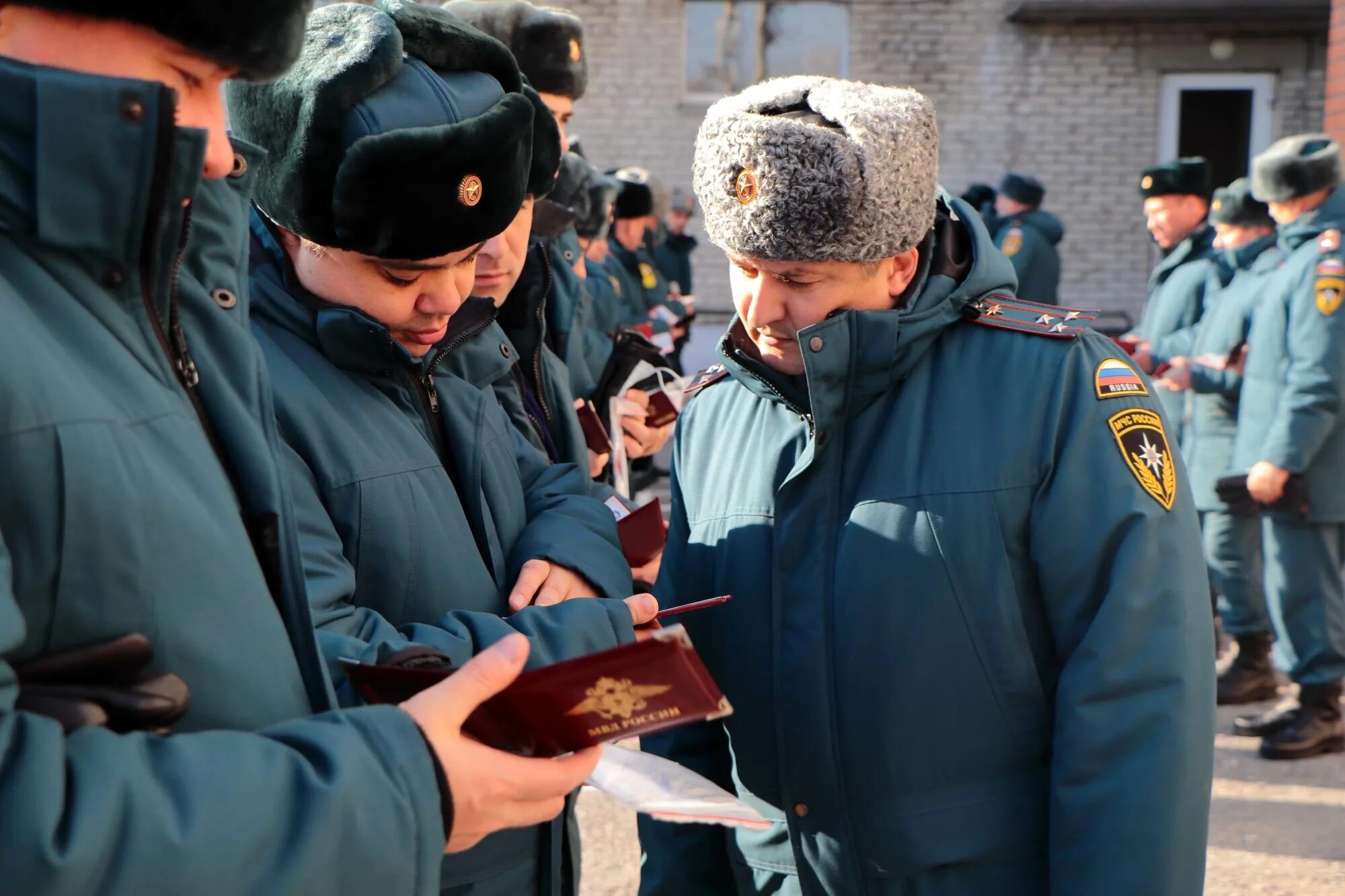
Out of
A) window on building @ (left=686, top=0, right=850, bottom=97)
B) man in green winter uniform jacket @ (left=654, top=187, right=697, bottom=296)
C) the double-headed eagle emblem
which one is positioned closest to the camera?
the double-headed eagle emblem

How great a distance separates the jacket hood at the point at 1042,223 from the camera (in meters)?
9.93

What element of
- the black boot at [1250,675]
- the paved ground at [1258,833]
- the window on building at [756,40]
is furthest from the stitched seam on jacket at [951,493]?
the window on building at [756,40]

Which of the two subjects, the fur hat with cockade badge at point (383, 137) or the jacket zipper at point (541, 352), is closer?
the fur hat with cockade badge at point (383, 137)

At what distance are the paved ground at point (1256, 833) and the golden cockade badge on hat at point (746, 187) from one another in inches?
96.3

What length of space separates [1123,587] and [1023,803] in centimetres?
34

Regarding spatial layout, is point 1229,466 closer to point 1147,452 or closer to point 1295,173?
point 1295,173

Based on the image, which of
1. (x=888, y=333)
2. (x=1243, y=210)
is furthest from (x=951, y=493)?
(x=1243, y=210)

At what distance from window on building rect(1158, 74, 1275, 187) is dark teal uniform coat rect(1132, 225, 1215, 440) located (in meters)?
8.14

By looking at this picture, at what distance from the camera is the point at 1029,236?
9.71 meters

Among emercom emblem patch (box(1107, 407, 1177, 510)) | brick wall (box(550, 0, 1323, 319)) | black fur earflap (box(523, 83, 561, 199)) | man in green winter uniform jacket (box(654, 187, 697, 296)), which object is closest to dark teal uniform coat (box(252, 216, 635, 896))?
black fur earflap (box(523, 83, 561, 199))

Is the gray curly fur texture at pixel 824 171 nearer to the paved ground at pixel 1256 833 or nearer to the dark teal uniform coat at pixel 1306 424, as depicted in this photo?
the paved ground at pixel 1256 833

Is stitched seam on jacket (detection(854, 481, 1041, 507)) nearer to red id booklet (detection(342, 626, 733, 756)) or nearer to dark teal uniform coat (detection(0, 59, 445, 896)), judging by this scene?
red id booklet (detection(342, 626, 733, 756))

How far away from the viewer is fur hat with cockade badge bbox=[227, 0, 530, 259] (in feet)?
5.14

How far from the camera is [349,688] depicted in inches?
55.9
